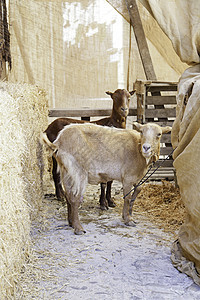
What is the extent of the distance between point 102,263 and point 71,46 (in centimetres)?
524

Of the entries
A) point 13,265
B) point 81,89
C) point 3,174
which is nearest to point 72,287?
point 13,265

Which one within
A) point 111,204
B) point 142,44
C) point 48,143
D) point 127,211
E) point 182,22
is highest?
point 142,44

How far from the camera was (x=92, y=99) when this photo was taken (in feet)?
24.2

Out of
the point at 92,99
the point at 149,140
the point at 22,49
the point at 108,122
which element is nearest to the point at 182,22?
the point at 149,140

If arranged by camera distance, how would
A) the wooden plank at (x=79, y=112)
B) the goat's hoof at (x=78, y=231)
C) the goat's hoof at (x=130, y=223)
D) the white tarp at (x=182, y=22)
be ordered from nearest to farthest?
1. the white tarp at (x=182, y=22)
2. the goat's hoof at (x=78, y=231)
3. the goat's hoof at (x=130, y=223)
4. the wooden plank at (x=79, y=112)

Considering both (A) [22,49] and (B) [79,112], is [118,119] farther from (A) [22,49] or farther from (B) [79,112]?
(A) [22,49]

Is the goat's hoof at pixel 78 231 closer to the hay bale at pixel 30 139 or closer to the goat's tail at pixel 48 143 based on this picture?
the hay bale at pixel 30 139

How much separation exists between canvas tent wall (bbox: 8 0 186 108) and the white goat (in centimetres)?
338

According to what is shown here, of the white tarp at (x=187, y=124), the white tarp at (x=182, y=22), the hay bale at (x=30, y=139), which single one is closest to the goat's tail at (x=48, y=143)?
the hay bale at (x=30, y=139)

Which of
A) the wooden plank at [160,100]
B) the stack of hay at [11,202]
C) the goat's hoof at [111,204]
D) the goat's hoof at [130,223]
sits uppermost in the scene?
the wooden plank at [160,100]

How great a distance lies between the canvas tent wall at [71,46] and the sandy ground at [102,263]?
3.69 meters

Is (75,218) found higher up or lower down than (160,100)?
lower down

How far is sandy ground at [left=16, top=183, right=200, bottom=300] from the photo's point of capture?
256cm

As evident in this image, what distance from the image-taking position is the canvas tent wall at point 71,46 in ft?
23.4
